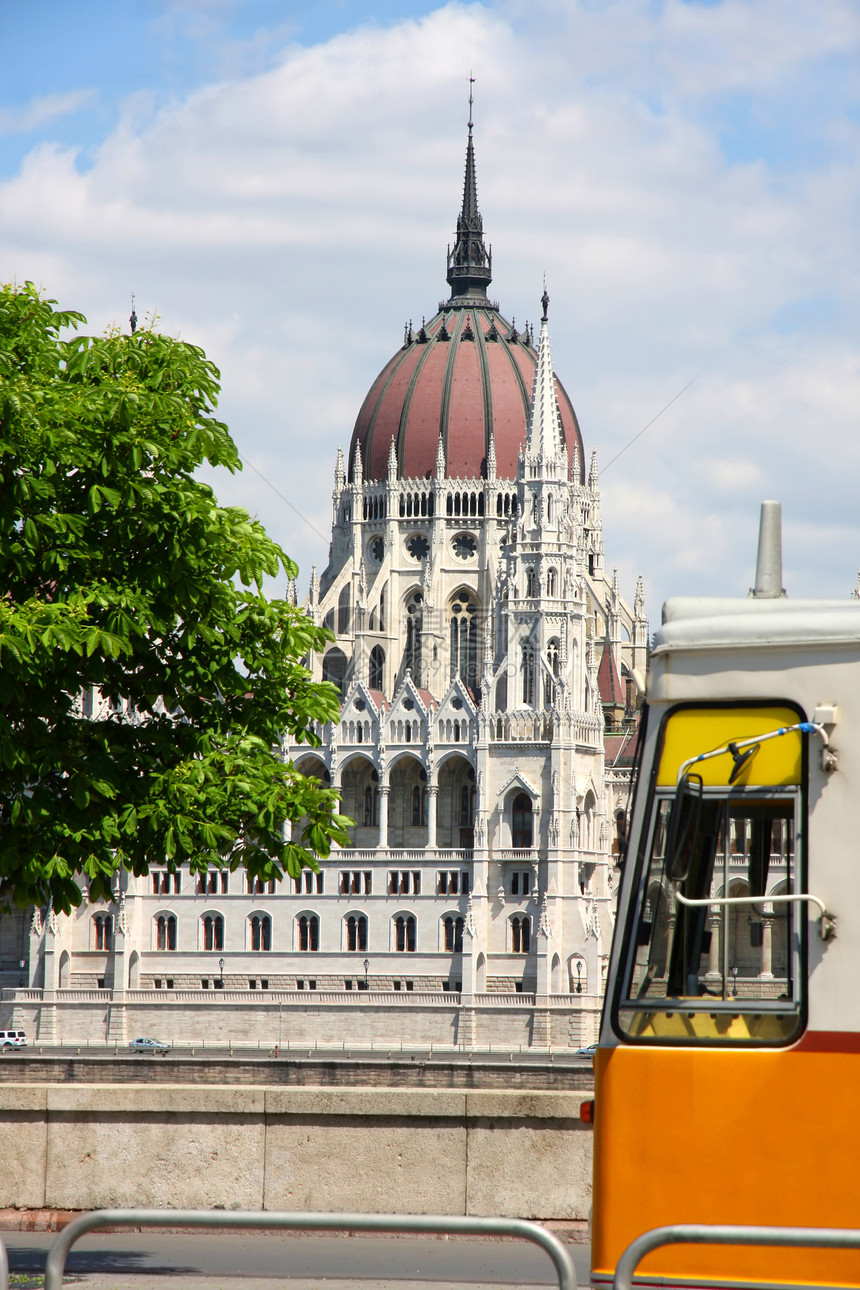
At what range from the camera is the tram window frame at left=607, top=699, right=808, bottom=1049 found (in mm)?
9844

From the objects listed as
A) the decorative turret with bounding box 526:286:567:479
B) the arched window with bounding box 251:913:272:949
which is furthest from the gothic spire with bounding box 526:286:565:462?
the arched window with bounding box 251:913:272:949

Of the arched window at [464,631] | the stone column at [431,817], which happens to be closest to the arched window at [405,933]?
the stone column at [431,817]

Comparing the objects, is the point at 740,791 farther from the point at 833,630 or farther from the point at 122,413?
the point at 122,413

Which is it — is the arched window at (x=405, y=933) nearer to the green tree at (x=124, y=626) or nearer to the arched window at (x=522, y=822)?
the arched window at (x=522, y=822)

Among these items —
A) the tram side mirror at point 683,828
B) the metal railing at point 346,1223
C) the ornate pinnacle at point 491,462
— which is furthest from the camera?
the ornate pinnacle at point 491,462

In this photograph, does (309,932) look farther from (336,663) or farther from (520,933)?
(336,663)

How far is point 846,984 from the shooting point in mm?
9766

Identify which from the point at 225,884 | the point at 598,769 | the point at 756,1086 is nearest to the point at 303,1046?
the point at 225,884

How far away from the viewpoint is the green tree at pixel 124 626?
16.6 meters

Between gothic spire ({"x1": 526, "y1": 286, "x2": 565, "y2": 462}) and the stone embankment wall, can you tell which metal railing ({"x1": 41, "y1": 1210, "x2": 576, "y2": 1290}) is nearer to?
the stone embankment wall

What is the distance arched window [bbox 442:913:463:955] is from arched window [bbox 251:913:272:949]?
1021 centimetres

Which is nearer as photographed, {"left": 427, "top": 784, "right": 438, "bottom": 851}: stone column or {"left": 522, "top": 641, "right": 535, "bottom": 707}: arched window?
{"left": 427, "top": 784, "right": 438, "bottom": 851}: stone column

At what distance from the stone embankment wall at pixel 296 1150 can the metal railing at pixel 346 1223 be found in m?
8.69

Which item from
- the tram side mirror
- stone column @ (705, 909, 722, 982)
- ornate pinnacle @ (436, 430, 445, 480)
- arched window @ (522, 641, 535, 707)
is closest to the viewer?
the tram side mirror
